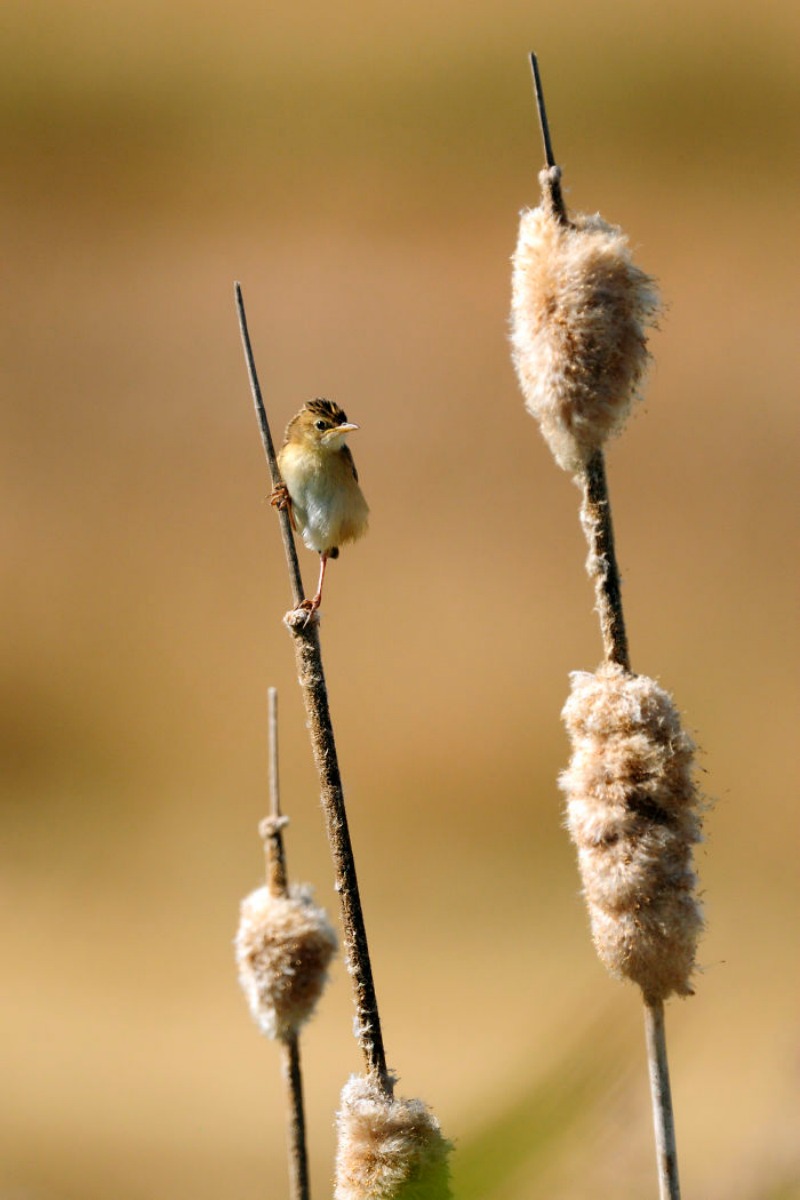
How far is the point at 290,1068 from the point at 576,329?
314 mm

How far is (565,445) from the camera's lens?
1.63 ft

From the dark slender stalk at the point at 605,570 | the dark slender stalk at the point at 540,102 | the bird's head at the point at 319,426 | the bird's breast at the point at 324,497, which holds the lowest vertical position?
the dark slender stalk at the point at 605,570

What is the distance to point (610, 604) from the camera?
1.45 ft

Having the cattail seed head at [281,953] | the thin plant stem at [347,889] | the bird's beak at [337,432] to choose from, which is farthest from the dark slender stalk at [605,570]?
the bird's beak at [337,432]

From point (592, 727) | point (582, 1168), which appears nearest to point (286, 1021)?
point (592, 727)

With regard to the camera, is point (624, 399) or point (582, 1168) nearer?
point (624, 399)

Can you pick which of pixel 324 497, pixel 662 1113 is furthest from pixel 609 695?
pixel 324 497

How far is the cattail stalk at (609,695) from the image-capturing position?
452mm

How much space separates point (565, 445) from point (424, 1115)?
10.3 inches

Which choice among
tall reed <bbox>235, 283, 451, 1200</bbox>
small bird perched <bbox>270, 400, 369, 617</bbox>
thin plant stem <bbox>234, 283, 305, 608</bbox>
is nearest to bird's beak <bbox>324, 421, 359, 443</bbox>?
small bird perched <bbox>270, 400, 369, 617</bbox>

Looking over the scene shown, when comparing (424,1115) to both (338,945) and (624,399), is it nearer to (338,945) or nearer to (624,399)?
(338,945)

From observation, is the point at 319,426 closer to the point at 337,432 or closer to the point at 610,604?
the point at 337,432

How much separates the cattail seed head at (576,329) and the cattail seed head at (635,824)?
0.10 m

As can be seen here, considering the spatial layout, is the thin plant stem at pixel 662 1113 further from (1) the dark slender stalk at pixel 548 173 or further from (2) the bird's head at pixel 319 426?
(2) the bird's head at pixel 319 426
